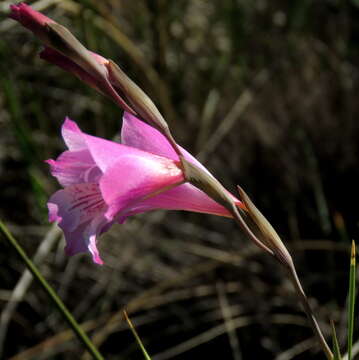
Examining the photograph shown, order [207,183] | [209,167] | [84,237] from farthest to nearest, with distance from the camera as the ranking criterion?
[209,167], [84,237], [207,183]

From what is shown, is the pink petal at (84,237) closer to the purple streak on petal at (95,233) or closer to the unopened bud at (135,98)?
the purple streak on petal at (95,233)

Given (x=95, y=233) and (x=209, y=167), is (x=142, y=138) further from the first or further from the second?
(x=209, y=167)

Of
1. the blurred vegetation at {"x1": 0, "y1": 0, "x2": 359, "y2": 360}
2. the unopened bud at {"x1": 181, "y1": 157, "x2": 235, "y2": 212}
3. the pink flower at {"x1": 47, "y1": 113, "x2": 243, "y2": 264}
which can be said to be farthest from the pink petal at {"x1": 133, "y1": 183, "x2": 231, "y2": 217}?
the blurred vegetation at {"x1": 0, "y1": 0, "x2": 359, "y2": 360}

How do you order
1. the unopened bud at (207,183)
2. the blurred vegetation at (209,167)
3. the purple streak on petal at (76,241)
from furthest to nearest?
the blurred vegetation at (209,167), the purple streak on petal at (76,241), the unopened bud at (207,183)

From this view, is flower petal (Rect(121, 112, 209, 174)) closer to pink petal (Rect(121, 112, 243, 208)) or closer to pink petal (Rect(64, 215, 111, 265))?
pink petal (Rect(121, 112, 243, 208))

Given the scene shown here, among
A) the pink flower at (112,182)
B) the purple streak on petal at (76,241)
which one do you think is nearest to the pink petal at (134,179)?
the pink flower at (112,182)

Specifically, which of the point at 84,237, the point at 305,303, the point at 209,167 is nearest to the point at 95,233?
the point at 84,237
